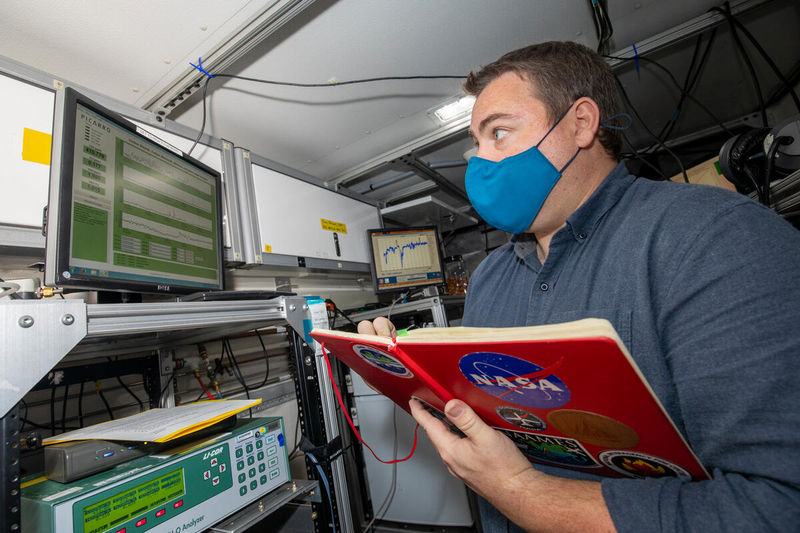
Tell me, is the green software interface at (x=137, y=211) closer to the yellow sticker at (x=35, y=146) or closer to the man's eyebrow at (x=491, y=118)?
the yellow sticker at (x=35, y=146)

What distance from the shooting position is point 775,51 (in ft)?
5.58

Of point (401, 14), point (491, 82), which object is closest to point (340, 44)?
point (401, 14)

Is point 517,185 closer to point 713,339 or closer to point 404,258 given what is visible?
point 713,339

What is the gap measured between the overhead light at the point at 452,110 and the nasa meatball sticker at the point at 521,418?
5.18 feet

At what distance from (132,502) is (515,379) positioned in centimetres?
77

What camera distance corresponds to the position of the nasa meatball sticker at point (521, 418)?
1.71 ft

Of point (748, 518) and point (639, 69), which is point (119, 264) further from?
point (639, 69)

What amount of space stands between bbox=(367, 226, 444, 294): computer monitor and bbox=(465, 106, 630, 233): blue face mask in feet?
4.83

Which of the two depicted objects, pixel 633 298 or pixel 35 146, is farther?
pixel 35 146

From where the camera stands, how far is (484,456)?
561mm

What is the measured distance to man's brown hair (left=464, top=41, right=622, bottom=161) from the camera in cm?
86

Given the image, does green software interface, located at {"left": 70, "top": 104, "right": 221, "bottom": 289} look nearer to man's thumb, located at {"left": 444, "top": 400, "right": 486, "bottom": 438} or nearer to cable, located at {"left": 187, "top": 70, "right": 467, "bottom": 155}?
cable, located at {"left": 187, "top": 70, "right": 467, "bottom": 155}

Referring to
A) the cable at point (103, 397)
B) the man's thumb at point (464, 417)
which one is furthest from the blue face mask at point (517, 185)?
the cable at point (103, 397)

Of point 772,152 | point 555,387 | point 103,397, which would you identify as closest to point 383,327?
point 555,387
